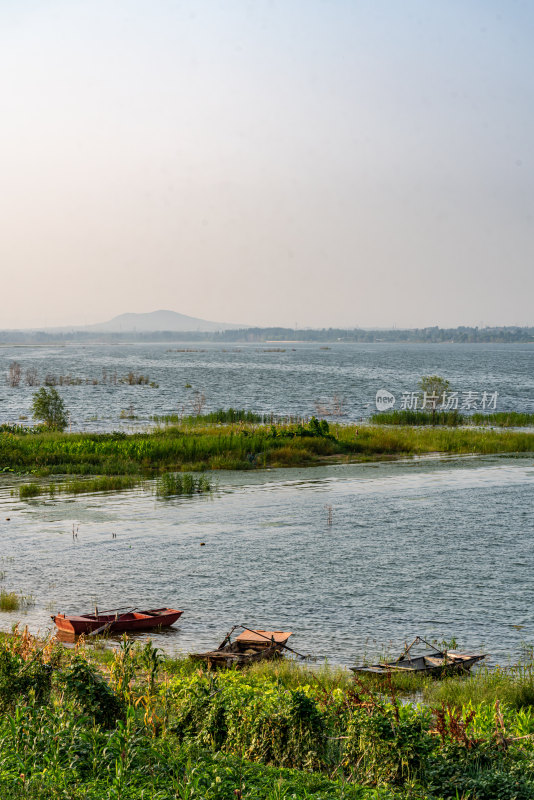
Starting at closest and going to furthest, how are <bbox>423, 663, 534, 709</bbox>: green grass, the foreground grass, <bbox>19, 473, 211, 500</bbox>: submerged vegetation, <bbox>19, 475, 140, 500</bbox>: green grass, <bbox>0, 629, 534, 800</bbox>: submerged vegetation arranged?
<bbox>0, 629, 534, 800</bbox>: submerged vegetation < <bbox>423, 663, 534, 709</bbox>: green grass < <bbox>19, 475, 140, 500</bbox>: green grass < <bbox>19, 473, 211, 500</bbox>: submerged vegetation < the foreground grass

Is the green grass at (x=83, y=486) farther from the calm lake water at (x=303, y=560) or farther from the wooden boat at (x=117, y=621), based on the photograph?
the wooden boat at (x=117, y=621)

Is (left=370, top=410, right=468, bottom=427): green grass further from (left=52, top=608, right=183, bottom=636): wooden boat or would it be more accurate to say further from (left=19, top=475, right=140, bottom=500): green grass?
(left=52, top=608, right=183, bottom=636): wooden boat

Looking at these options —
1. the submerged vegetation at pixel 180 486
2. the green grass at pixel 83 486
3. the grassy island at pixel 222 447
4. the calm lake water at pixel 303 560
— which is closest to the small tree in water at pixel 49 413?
the grassy island at pixel 222 447

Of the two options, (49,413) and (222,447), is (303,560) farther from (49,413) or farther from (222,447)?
(49,413)

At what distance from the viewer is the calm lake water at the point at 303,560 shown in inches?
677

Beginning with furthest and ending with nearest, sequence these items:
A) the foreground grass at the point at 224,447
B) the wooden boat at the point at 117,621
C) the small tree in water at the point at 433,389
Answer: the small tree in water at the point at 433,389 < the foreground grass at the point at 224,447 < the wooden boat at the point at 117,621

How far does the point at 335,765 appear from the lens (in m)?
8.84

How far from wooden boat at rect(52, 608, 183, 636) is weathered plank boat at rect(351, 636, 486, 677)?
191 inches

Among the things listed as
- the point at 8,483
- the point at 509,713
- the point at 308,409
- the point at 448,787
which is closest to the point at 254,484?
the point at 8,483

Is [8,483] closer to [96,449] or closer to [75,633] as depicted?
[96,449]

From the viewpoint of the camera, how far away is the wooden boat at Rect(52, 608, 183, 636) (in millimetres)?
15648

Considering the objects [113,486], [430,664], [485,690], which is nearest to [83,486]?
[113,486]

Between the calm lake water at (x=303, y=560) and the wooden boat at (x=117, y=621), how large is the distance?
0.30m

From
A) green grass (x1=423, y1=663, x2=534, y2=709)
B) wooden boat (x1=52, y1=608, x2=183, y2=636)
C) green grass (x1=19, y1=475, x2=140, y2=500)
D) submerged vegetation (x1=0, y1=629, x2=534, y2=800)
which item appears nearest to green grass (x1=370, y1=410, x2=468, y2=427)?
green grass (x1=19, y1=475, x2=140, y2=500)
